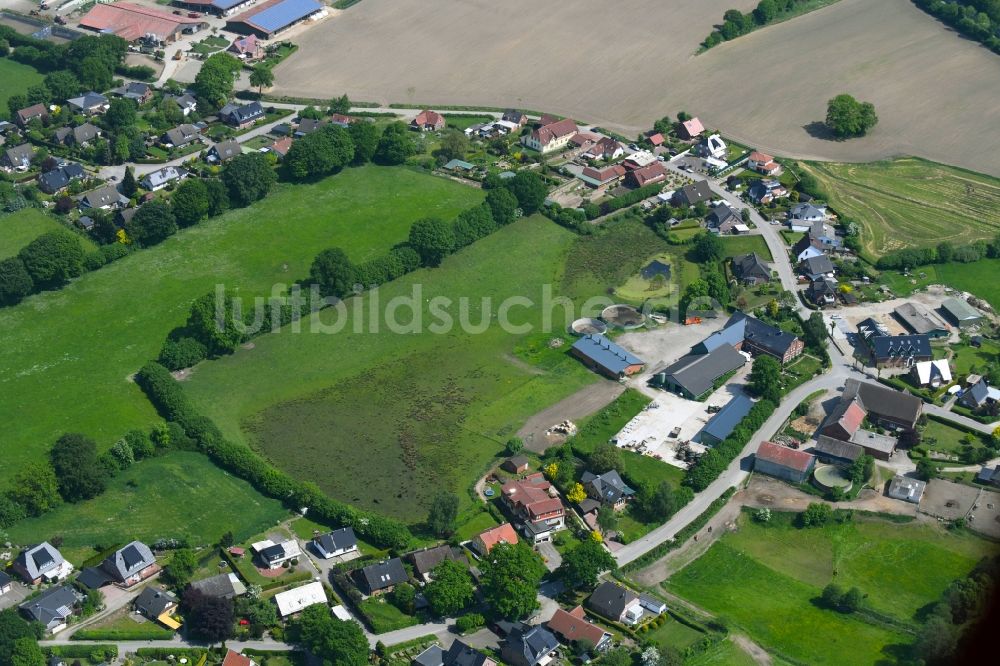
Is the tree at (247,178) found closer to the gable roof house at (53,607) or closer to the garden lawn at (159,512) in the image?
the garden lawn at (159,512)

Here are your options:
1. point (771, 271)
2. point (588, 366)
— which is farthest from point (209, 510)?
point (771, 271)

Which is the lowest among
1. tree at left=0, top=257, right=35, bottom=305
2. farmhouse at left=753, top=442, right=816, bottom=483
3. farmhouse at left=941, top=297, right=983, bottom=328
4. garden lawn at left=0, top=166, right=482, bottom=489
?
farmhouse at left=753, top=442, right=816, bottom=483

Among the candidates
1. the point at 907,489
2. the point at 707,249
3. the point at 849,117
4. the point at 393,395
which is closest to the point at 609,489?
the point at 393,395

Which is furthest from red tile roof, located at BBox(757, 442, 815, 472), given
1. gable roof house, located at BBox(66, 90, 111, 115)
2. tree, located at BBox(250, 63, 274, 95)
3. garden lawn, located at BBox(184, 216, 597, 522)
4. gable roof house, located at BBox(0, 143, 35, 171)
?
gable roof house, located at BBox(66, 90, 111, 115)

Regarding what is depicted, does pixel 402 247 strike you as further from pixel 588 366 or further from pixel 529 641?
pixel 529 641

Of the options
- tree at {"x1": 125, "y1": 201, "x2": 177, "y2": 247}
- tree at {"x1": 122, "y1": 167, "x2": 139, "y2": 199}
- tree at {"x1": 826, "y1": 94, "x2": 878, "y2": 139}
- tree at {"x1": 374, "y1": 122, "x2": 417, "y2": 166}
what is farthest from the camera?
tree at {"x1": 826, "y1": 94, "x2": 878, "y2": 139}

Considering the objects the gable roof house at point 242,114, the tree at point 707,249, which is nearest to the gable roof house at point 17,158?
the gable roof house at point 242,114

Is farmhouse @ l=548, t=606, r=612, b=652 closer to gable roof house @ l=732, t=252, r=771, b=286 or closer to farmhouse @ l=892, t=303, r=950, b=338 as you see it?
farmhouse @ l=892, t=303, r=950, b=338
